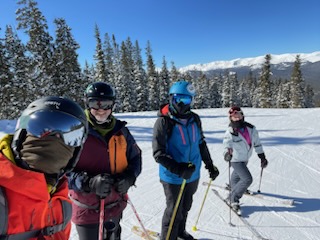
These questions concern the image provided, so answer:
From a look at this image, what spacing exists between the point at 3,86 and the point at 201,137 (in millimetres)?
25258

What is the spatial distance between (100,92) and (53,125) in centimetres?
152

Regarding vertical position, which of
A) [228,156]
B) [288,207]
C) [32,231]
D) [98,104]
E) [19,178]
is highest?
[98,104]

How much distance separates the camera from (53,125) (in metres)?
1.45

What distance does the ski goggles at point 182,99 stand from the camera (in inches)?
150

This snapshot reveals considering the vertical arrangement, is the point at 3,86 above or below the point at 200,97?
above

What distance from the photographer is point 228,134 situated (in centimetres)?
545

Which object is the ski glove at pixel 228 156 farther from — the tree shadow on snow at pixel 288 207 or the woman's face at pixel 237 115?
the tree shadow on snow at pixel 288 207

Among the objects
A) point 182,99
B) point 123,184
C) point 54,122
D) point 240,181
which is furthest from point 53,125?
point 240,181

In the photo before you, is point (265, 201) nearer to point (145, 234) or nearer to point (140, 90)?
point (145, 234)

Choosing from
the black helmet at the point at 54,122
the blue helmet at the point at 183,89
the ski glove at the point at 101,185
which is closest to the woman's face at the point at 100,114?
the ski glove at the point at 101,185

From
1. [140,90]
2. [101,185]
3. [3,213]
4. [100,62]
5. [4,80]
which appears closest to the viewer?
[3,213]

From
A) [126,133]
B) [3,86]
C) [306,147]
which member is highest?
[3,86]

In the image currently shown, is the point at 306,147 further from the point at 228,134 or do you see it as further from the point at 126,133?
the point at 126,133

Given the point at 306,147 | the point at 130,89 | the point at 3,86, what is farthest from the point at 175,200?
the point at 130,89
